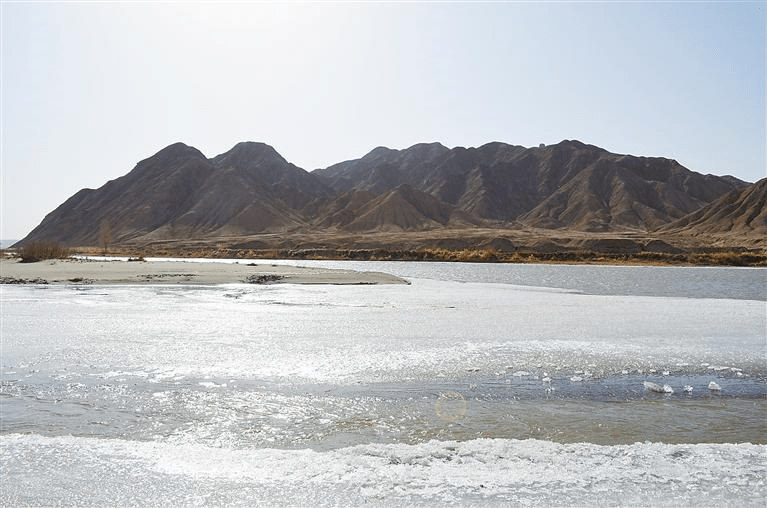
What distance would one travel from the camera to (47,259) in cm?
5747

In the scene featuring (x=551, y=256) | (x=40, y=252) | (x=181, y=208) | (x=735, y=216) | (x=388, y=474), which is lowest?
(x=388, y=474)

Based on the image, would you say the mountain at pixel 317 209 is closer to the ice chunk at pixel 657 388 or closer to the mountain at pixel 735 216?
the mountain at pixel 735 216

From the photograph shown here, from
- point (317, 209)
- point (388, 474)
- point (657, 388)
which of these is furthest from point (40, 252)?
point (317, 209)

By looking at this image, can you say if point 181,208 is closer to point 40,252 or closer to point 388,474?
point 40,252

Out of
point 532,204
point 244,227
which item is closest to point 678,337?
point 244,227

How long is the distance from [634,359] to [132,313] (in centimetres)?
1389

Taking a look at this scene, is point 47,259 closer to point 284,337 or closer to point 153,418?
point 284,337

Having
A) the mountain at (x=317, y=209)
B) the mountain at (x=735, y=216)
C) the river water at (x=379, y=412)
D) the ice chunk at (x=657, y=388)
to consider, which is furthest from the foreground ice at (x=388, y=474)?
the mountain at (x=317, y=209)

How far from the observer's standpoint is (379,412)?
8.00m

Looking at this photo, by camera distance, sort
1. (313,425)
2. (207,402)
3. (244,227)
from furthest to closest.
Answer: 1. (244,227)
2. (207,402)
3. (313,425)

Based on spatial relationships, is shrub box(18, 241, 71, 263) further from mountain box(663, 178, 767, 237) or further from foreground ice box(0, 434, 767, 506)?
mountain box(663, 178, 767, 237)

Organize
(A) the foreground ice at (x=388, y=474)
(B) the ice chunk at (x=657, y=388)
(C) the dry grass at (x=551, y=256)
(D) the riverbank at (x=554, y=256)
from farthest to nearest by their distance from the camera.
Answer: (C) the dry grass at (x=551, y=256) → (D) the riverbank at (x=554, y=256) → (B) the ice chunk at (x=657, y=388) → (A) the foreground ice at (x=388, y=474)

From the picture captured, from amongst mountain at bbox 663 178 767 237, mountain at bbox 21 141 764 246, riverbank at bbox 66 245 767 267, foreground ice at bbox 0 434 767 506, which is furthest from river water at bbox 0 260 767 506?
mountain at bbox 21 141 764 246

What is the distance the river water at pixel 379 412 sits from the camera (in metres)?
5.66
